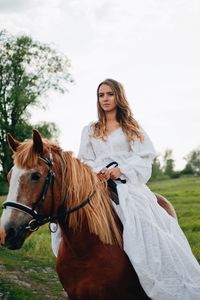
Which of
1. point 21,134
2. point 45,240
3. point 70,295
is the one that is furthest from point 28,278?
point 21,134

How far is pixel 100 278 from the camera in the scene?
16.5 ft

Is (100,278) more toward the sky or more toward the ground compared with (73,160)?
more toward the ground

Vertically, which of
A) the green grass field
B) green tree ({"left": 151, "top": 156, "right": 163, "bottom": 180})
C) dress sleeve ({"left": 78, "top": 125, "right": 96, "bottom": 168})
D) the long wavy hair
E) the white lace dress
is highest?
the long wavy hair

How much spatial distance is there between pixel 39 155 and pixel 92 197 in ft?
2.53

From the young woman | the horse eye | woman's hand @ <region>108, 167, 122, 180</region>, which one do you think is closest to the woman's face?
the young woman

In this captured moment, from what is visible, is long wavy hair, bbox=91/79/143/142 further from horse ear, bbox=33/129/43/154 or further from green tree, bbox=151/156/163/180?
green tree, bbox=151/156/163/180

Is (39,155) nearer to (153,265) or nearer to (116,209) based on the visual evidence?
(116,209)

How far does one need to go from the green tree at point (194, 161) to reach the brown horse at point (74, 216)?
224 feet

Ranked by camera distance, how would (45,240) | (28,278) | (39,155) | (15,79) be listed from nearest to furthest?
1. (39,155)
2. (28,278)
3. (45,240)
4. (15,79)

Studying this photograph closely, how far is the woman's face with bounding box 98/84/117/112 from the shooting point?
6.03m

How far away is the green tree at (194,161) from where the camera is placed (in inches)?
2906

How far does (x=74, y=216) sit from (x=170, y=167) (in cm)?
7489

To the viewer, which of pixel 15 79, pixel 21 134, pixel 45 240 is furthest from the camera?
pixel 15 79

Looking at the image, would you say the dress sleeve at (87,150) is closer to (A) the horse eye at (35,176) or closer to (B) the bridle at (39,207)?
(B) the bridle at (39,207)
